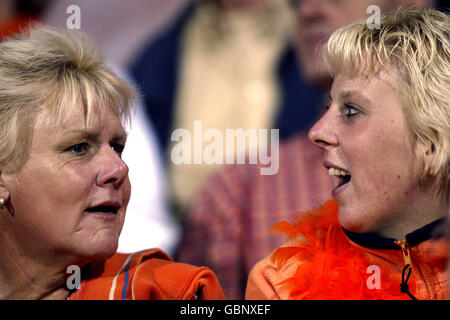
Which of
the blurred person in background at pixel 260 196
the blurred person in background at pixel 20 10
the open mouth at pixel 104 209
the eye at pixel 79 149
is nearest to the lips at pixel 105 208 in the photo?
the open mouth at pixel 104 209

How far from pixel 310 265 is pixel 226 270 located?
122 centimetres

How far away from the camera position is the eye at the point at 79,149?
202cm

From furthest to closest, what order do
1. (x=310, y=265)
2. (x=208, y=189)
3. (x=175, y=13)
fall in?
(x=175, y=13)
(x=208, y=189)
(x=310, y=265)

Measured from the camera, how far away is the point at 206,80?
12.1 ft

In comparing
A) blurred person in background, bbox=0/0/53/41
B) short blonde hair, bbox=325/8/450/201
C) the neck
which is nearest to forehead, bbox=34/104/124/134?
the neck

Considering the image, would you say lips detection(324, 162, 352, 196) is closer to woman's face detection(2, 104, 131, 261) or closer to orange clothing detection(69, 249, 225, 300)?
orange clothing detection(69, 249, 225, 300)

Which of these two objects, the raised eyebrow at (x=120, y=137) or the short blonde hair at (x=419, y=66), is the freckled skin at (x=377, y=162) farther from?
the raised eyebrow at (x=120, y=137)

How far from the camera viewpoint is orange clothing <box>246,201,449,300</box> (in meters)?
1.92

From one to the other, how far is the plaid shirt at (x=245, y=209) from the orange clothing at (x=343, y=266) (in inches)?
35.7

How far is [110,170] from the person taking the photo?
6.63 feet

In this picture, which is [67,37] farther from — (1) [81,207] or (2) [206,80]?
(2) [206,80]

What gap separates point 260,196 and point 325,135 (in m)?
1.33

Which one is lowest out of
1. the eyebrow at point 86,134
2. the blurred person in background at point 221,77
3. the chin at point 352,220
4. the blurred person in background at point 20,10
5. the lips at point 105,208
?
the chin at point 352,220

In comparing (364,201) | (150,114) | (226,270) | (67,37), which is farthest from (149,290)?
(150,114)
